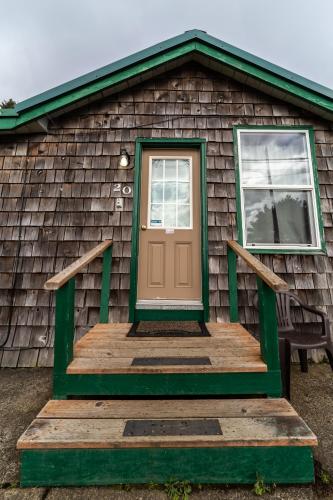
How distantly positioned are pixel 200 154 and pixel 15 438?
136 inches

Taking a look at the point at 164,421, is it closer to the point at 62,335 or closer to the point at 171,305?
the point at 62,335

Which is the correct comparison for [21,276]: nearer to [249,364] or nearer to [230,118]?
[249,364]

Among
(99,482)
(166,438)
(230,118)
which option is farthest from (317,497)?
(230,118)

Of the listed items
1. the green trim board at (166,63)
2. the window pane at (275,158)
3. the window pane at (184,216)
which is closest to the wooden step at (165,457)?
the window pane at (184,216)

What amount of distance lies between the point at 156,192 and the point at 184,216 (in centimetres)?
51

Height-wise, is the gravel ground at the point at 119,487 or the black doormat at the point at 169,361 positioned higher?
the black doormat at the point at 169,361

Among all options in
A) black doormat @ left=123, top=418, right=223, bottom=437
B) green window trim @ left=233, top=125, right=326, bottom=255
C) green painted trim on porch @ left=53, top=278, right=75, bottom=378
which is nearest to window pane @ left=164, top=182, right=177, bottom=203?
green window trim @ left=233, top=125, right=326, bottom=255

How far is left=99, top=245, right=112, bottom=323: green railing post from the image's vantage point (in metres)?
2.87

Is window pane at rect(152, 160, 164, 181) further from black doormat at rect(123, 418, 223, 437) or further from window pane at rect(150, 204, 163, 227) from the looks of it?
black doormat at rect(123, 418, 223, 437)

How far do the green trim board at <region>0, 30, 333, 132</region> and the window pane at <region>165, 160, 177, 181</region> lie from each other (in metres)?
1.21

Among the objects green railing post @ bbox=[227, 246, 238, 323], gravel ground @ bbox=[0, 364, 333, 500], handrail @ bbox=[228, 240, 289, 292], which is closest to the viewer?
gravel ground @ bbox=[0, 364, 333, 500]

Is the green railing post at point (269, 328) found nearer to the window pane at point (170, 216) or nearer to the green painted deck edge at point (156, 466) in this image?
the green painted deck edge at point (156, 466)

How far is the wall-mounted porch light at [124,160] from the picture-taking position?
131 inches

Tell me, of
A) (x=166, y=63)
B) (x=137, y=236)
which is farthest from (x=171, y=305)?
(x=166, y=63)
